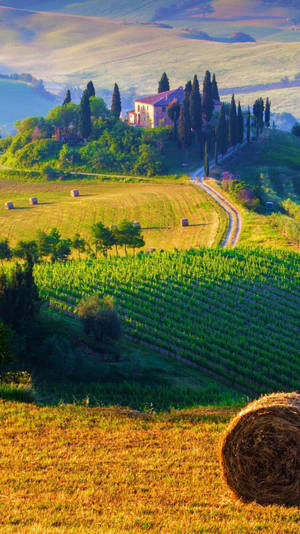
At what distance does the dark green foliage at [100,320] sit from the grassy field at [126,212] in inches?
1291

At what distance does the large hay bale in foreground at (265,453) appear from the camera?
1487 centimetres

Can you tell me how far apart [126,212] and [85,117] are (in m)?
41.5

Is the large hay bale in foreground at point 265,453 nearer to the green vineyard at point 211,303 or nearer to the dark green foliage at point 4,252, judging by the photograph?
the green vineyard at point 211,303

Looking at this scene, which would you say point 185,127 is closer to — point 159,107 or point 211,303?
point 159,107

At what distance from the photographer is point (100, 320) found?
101ft

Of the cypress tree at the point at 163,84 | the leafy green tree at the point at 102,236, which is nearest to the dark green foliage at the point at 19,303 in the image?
the leafy green tree at the point at 102,236

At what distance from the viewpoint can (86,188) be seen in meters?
94.2

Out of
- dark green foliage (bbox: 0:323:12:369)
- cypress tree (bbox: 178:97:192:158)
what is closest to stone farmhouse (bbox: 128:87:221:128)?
cypress tree (bbox: 178:97:192:158)

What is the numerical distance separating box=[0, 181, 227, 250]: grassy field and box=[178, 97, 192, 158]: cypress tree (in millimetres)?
15183

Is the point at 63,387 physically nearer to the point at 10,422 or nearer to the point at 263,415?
the point at 10,422

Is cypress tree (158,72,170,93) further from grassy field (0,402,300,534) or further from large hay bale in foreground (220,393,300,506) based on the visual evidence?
large hay bale in foreground (220,393,300,506)

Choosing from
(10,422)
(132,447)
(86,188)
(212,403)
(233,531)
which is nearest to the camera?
(233,531)

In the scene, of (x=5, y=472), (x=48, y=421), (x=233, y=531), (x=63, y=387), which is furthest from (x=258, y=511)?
(x=63, y=387)

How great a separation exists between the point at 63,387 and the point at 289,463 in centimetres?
1301
